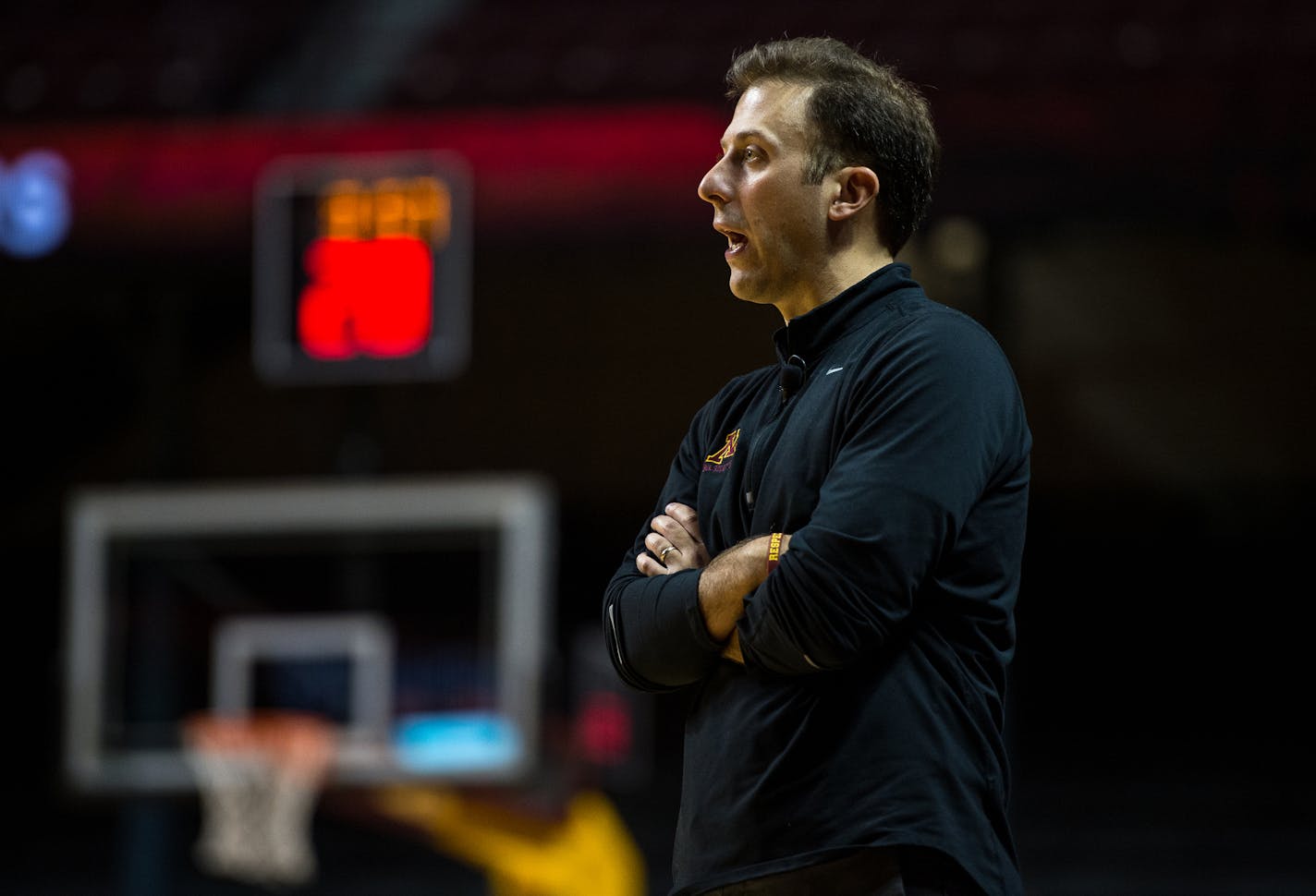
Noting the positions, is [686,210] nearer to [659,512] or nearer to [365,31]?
[365,31]

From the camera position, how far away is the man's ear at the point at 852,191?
1.91 m

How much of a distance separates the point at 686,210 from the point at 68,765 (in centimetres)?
308

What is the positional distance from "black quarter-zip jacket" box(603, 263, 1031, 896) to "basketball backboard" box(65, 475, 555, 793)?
4.85m

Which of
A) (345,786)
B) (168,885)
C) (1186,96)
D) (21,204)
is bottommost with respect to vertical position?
(168,885)

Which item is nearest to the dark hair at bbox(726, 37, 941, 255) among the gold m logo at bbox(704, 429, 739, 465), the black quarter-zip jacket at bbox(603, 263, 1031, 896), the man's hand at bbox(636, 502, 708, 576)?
the black quarter-zip jacket at bbox(603, 263, 1031, 896)

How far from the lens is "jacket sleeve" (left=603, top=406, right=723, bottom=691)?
1.82m

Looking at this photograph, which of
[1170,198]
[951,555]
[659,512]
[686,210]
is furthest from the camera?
[686,210]

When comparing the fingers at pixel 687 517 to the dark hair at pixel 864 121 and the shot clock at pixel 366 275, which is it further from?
the shot clock at pixel 366 275

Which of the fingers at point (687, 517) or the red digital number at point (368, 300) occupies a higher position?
the red digital number at point (368, 300)

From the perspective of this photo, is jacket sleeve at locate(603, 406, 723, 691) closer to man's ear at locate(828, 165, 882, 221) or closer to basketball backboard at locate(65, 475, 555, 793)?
man's ear at locate(828, 165, 882, 221)

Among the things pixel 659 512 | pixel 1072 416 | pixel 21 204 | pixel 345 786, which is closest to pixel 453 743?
pixel 345 786

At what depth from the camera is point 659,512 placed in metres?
2.03

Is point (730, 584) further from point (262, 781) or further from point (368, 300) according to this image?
point (262, 781)

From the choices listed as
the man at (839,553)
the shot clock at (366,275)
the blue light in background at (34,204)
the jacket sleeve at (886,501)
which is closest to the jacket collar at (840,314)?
the man at (839,553)
